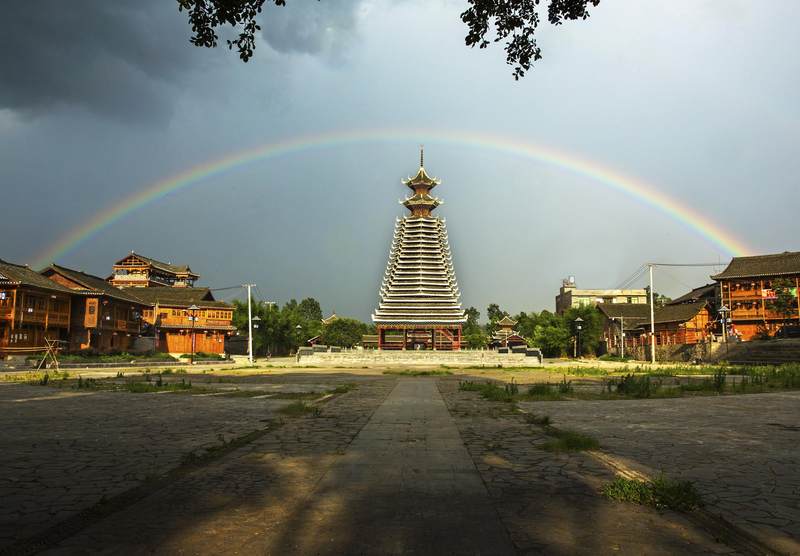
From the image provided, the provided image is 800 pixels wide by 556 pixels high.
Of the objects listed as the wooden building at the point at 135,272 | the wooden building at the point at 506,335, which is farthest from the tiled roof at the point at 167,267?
the wooden building at the point at 506,335

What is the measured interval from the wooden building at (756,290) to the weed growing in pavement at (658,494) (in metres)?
59.8

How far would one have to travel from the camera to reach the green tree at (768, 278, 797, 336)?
52250mm

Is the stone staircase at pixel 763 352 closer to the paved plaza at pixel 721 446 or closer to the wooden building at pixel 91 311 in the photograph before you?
the paved plaza at pixel 721 446

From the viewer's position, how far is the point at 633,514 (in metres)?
4.65

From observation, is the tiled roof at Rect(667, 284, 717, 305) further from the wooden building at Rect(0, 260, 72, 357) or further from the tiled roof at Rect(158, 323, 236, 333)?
the wooden building at Rect(0, 260, 72, 357)

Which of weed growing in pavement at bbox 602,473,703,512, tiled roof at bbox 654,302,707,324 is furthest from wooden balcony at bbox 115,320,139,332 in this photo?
tiled roof at bbox 654,302,707,324

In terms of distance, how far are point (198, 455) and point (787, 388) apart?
21387 millimetres

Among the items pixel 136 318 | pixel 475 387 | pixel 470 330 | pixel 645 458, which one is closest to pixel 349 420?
pixel 645 458

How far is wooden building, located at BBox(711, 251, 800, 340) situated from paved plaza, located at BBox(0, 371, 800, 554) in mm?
53900

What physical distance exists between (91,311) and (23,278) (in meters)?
8.64

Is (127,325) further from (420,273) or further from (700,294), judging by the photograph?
(700,294)

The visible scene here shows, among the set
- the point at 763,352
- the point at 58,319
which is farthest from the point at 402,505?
the point at 58,319

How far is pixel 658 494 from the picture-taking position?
4980mm

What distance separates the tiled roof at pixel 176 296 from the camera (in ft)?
222
